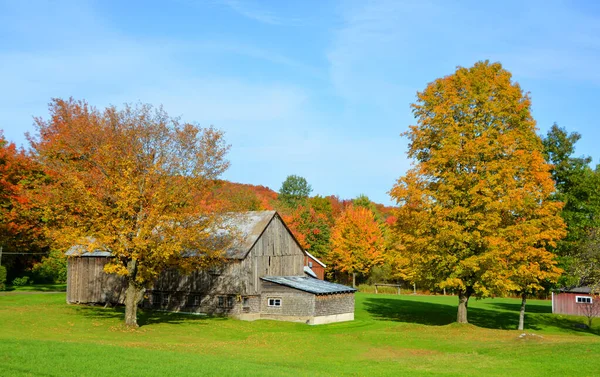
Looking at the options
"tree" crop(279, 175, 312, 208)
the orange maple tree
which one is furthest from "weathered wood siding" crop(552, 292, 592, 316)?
"tree" crop(279, 175, 312, 208)

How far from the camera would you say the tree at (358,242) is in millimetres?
85938

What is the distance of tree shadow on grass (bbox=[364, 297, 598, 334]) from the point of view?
47.6 meters

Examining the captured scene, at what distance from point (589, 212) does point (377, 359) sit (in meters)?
23.7

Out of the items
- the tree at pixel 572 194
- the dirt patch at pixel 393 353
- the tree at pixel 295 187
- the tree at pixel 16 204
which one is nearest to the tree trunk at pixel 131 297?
the dirt patch at pixel 393 353

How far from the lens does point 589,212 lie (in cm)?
4159

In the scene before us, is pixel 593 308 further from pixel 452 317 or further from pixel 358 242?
pixel 358 242

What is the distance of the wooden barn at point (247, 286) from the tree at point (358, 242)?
3692 cm

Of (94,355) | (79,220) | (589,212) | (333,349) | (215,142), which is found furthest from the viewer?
(589,212)

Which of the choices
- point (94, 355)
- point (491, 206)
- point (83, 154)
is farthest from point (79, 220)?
point (491, 206)

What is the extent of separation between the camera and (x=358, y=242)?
283 feet

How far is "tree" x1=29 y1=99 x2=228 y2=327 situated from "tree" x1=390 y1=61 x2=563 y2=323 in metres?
13.3

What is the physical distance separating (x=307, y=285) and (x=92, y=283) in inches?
734

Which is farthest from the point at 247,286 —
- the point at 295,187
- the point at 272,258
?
the point at 295,187

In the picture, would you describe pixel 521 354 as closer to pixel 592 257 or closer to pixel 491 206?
pixel 491 206
